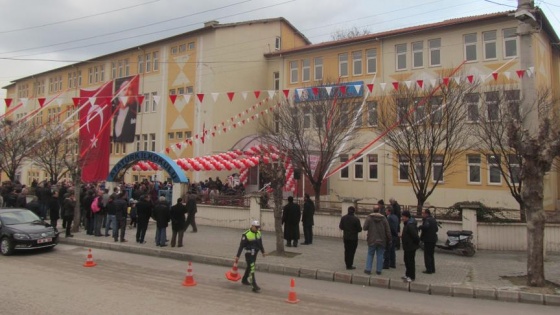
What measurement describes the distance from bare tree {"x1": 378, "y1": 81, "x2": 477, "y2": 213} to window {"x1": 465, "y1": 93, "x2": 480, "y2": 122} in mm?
324

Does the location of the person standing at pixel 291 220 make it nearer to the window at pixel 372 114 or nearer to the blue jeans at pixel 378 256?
the blue jeans at pixel 378 256

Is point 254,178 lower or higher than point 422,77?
lower

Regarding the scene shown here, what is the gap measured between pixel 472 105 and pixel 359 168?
12.0 metres

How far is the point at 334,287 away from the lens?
31.6ft

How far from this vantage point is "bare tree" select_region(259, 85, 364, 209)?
19.5m

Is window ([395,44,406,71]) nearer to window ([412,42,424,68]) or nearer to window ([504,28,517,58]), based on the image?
window ([412,42,424,68])

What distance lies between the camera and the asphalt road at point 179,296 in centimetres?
730

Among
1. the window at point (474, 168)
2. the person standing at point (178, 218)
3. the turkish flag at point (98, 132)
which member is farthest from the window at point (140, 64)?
the window at point (474, 168)

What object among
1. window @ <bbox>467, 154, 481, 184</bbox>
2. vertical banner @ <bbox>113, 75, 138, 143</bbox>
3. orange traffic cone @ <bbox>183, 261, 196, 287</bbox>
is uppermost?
vertical banner @ <bbox>113, 75, 138, 143</bbox>

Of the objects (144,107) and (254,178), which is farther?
(144,107)

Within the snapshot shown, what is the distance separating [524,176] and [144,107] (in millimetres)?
34104

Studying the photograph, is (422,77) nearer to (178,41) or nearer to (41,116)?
(178,41)

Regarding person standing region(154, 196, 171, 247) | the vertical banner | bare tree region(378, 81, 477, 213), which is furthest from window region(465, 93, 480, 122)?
the vertical banner

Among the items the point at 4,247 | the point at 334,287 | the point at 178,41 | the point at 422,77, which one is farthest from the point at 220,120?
the point at 334,287
